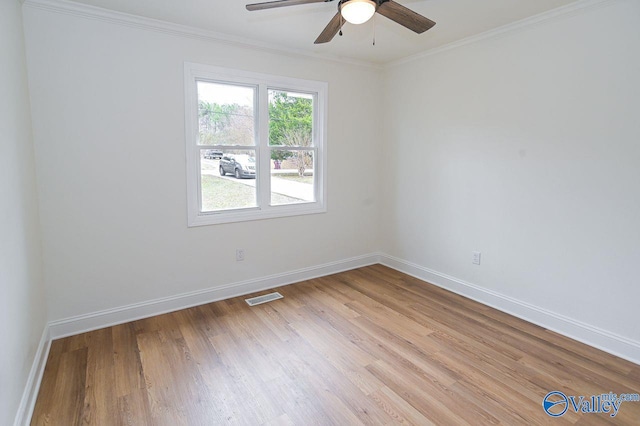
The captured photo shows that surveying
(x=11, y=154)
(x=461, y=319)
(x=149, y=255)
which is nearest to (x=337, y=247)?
(x=461, y=319)

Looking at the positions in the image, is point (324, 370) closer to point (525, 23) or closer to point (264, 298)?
point (264, 298)

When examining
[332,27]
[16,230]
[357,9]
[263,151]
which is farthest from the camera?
[263,151]

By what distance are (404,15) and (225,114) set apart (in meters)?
2.03

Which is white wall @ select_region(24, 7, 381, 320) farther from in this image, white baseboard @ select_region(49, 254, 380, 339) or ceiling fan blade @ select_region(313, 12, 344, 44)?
ceiling fan blade @ select_region(313, 12, 344, 44)

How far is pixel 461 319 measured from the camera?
3090 millimetres

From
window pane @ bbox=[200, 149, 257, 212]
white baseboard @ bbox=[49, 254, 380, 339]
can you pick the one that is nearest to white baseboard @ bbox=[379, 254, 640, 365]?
white baseboard @ bbox=[49, 254, 380, 339]

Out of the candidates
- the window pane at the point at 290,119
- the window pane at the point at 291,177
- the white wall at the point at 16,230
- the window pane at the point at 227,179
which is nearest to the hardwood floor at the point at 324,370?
the white wall at the point at 16,230

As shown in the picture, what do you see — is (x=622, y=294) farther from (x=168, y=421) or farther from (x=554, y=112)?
(x=168, y=421)

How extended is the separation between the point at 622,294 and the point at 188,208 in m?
3.64

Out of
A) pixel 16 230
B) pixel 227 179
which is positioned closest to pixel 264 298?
pixel 227 179

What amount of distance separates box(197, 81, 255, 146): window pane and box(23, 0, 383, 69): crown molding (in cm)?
40

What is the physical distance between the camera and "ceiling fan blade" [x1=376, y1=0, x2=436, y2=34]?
190 centimetres

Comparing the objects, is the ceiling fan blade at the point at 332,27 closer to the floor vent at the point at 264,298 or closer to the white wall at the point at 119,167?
the white wall at the point at 119,167

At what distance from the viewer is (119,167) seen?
9.39 feet
